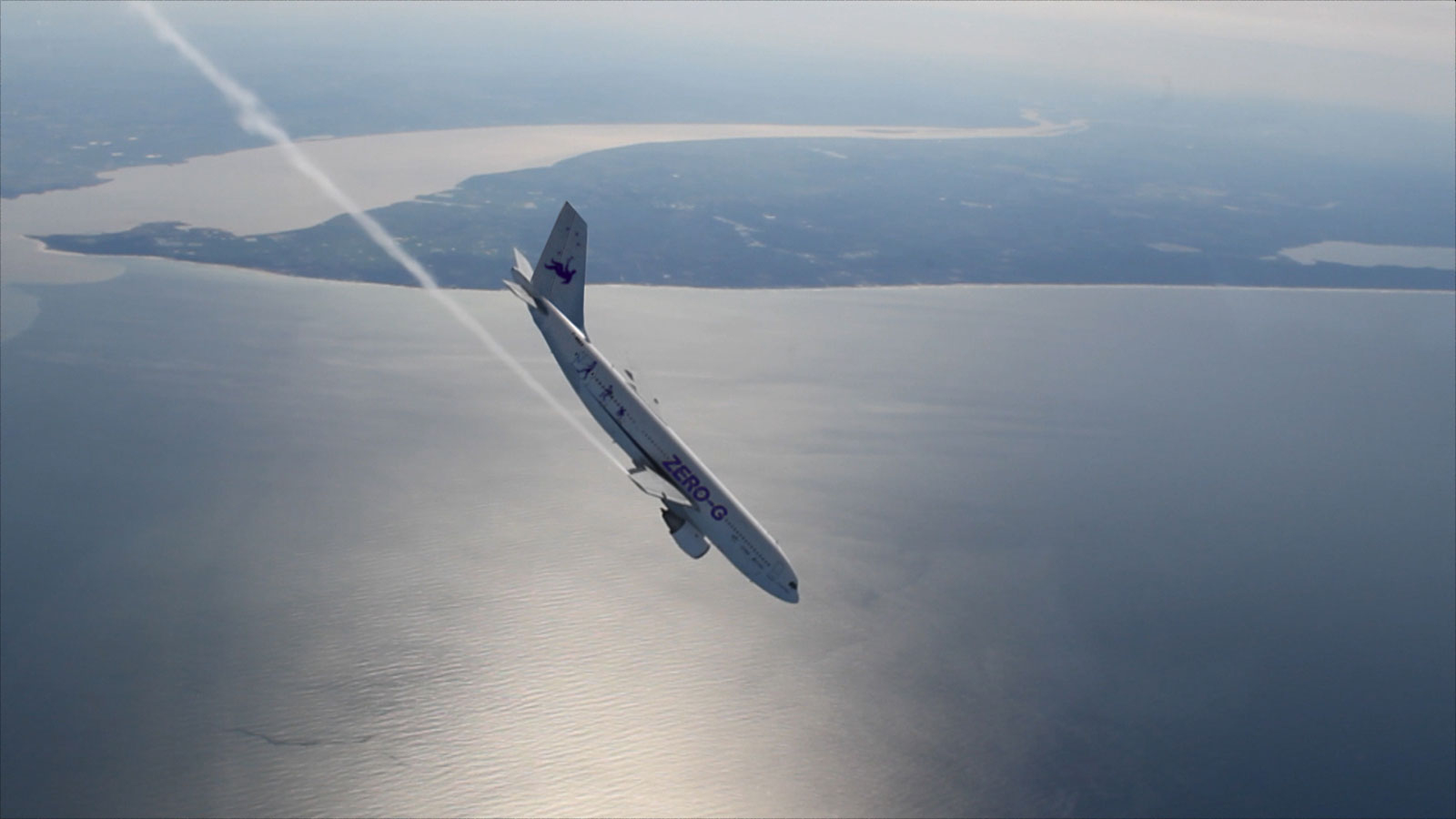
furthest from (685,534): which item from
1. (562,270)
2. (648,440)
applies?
(562,270)

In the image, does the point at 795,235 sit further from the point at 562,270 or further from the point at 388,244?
the point at 562,270

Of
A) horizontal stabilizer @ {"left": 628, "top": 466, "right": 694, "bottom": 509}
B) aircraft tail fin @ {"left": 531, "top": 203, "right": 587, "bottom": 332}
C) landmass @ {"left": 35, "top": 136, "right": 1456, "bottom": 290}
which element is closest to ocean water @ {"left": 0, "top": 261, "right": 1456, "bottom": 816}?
landmass @ {"left": 35, "top": 136, "right": 1456, "bottom": 290}

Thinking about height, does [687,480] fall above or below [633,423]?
below

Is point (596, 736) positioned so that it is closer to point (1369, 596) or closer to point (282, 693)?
point (282, 693)

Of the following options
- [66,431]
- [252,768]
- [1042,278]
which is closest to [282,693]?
[252,768]

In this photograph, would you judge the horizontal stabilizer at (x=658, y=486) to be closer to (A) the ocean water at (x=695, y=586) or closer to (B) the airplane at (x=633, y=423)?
(B) the airplane at (x=633, y=423)

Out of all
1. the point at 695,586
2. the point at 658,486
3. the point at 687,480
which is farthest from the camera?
the point at 695,586
